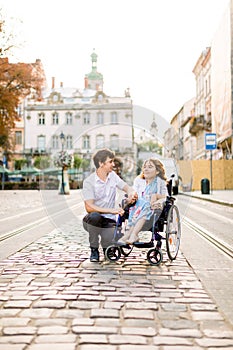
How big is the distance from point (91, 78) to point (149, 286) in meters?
111

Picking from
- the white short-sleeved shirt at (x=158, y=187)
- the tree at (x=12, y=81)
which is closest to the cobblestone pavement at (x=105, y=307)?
the white short-sleeved shirt at (x=158, y=187)

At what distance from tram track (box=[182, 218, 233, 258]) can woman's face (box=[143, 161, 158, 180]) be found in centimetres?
153

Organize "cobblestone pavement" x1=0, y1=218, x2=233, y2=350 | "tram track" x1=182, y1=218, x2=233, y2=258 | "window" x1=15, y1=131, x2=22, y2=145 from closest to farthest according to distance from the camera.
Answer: "cobblestone pavement" x1=0, y1=218, x2=233, y2=350 < "tram track" x1=182, y1=218, x2=233, y2=258 < "window" x1=15, y1=131, x2=22, y2=145

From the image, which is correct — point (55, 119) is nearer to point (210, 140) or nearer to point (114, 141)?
point (210, 140)

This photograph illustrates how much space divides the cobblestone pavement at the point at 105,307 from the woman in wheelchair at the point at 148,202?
40 centimetres

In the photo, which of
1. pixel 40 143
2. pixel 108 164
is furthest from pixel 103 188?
pixel 40 143

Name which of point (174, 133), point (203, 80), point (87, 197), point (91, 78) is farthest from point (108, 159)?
point (91, 78)

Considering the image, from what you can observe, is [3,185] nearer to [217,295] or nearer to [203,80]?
[203,80]

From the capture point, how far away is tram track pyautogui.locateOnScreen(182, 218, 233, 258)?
720 centimetres

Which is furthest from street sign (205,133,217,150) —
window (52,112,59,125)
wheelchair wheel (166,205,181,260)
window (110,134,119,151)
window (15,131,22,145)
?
window (15,131,22,145)

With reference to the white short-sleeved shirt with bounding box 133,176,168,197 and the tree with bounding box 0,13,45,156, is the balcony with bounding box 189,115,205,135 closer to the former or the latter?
the tree with bounding box 0,13,45,156

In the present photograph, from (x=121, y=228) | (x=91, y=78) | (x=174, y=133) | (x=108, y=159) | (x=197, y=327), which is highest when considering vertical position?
(x=91, y=78)

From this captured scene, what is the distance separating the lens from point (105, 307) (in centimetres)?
402

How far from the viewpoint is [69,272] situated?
5.50 m
